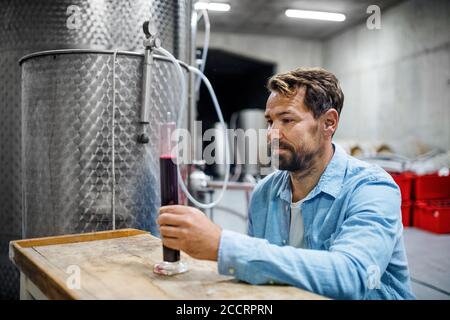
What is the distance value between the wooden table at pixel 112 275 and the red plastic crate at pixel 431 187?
5268mm

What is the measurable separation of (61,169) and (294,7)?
7.50 m

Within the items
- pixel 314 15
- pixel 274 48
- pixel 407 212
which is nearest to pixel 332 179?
pixel 407 212

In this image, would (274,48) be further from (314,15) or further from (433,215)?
(433,215)

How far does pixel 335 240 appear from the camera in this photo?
43.1 inches

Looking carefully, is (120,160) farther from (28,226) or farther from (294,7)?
(294,7)

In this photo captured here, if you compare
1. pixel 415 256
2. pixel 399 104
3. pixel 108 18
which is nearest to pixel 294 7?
pixel 399 104

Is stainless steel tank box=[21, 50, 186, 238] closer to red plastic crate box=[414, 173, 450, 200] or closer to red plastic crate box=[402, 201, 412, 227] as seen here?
red plastic crate box=[402, 201, 412, 227]

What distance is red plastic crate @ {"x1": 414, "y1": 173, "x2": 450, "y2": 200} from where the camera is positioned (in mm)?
5742

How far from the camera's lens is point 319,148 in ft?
4.81

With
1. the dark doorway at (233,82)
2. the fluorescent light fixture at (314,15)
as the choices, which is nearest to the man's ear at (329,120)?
the fluorescent light fixture at (314,15)

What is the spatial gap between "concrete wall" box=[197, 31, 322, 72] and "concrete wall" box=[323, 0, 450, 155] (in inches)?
33.4

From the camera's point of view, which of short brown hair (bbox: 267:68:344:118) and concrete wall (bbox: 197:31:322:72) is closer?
short brown hair (bbox: 267:68:344:118)

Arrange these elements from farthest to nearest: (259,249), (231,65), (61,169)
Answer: (231,65), (61,169), (259,249)

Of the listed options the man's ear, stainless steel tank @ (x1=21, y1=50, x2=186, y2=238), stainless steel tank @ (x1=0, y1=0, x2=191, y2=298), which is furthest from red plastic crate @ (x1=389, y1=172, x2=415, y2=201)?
stainless steel tank @ (x1=21, y1=50, x2=186, y2=238)
